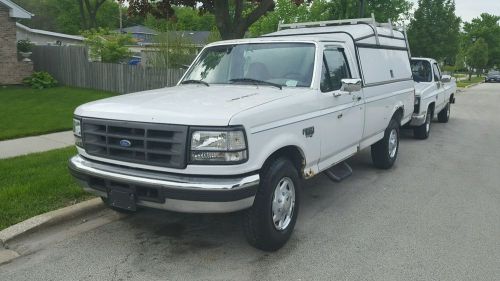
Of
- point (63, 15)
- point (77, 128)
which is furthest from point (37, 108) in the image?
point (63, 15)

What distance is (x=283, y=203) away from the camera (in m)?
4.37

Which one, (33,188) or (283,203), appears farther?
(33,188)

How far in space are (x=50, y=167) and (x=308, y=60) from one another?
3865mm

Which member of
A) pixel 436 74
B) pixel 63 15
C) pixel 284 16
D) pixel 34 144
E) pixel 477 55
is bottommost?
pixel 34 144

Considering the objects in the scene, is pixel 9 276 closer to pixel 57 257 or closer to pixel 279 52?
pixel 57 257

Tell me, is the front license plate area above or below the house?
below

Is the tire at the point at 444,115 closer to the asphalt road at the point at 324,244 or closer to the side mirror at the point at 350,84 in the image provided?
the asphalt road at the point at 324,244

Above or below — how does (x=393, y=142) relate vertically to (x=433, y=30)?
below

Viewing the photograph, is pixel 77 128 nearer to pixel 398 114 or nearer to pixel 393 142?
pixel 393 142

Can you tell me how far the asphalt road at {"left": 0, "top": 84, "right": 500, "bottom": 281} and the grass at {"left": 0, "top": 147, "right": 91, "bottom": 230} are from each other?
19.7 inches

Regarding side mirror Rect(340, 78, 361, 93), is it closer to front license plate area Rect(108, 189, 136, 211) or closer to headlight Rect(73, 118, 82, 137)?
front license plate area Rect(108, 189, 136, 211)

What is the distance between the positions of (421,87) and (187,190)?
27.2 ft

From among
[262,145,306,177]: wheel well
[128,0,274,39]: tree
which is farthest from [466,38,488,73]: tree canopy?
[262,145,306,177]: wheel well

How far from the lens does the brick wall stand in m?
18.7
